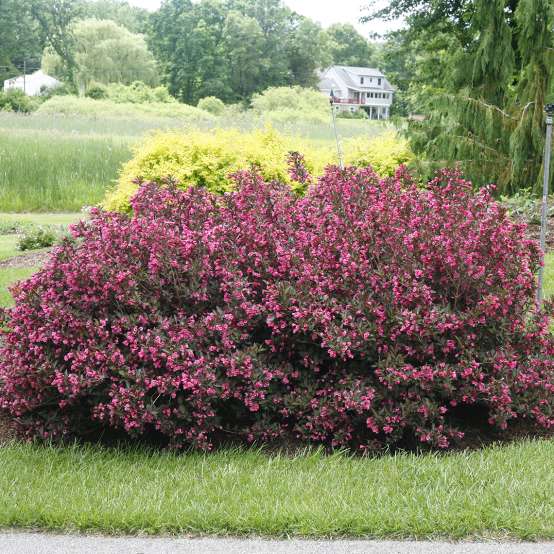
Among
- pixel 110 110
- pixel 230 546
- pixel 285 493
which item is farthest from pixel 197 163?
pixel 110 110

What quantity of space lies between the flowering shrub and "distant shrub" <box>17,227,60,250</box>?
274 inches

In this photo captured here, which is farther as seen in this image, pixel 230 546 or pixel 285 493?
pixel 285 493

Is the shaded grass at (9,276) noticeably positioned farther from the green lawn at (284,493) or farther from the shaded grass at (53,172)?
the shaded grass at (53,172)

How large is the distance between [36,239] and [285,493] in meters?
8.87

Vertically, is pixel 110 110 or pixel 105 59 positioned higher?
pixel 105 59

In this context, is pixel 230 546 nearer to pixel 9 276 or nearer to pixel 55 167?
pixel 9 276

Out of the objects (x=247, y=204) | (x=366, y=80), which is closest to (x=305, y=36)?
(x=366, y=80)

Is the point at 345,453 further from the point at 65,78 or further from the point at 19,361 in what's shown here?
the point at 65,78

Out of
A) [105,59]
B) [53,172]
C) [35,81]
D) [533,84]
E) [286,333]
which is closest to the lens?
[286,333]

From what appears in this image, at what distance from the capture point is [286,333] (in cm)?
422

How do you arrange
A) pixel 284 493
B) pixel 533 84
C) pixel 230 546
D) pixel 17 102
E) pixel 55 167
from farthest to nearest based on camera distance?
pixel 17 102 < pixel 55 167 < pixel 533 84 < pixel 284 493 < pixel 230 546

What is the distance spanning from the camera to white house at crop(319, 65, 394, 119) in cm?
7931

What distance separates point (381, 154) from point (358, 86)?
2780 inches

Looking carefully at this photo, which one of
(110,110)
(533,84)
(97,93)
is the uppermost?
(97,93)
